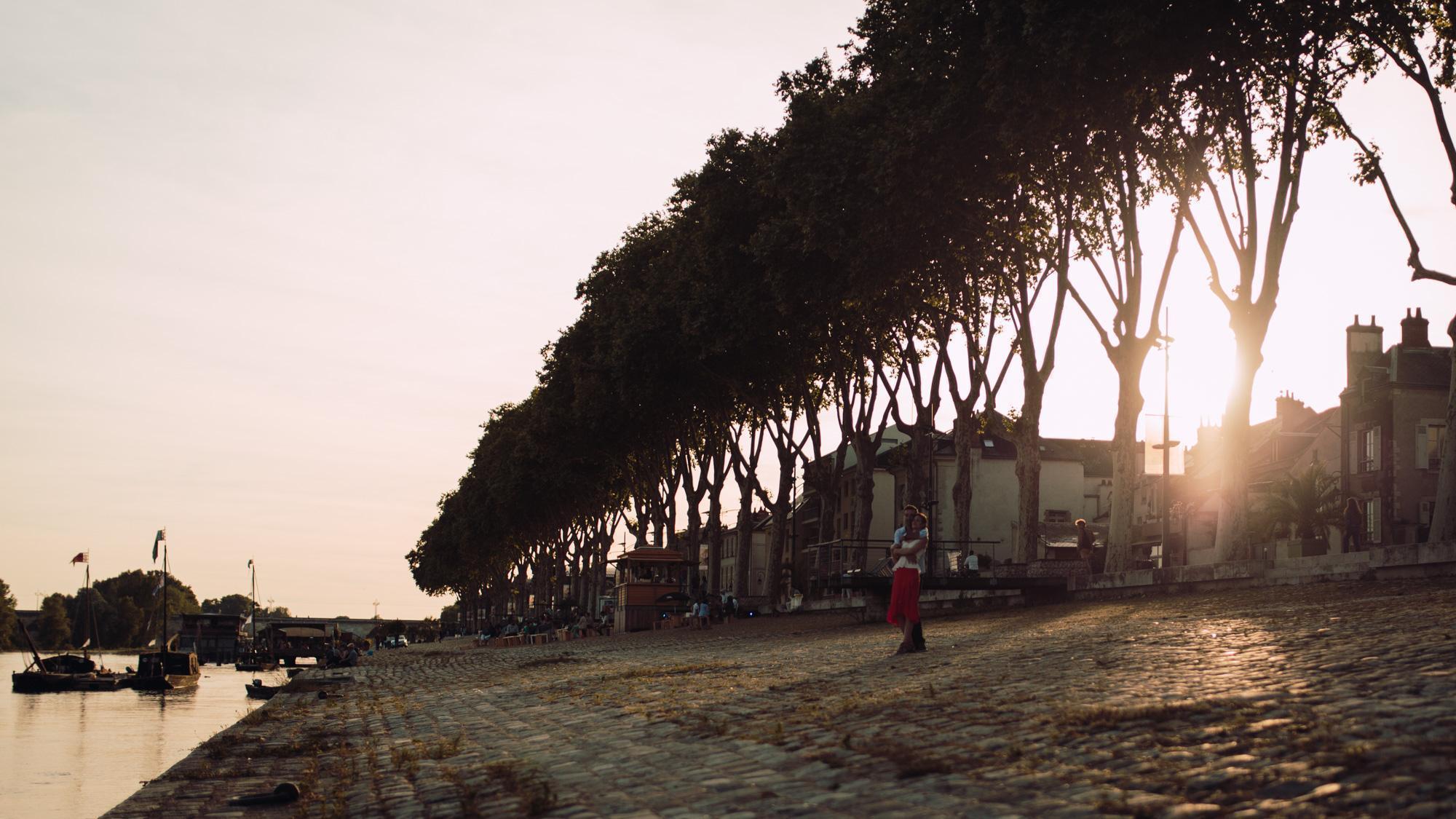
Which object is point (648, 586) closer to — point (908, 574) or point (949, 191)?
point (949, 191)

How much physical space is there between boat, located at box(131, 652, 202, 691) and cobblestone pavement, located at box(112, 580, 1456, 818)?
57342mm

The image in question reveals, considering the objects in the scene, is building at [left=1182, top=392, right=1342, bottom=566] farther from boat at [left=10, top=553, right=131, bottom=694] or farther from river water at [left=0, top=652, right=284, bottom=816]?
boat at [left=10, top=553, right=131, bottom=694]

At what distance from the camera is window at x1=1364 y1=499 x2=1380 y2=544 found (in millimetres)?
58469

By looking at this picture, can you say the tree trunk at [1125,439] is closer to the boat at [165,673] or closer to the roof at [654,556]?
the roof at [654,556]

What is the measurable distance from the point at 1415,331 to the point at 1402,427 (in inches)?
202

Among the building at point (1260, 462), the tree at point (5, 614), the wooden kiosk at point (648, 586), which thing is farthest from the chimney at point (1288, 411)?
the tree at point (5, 614)

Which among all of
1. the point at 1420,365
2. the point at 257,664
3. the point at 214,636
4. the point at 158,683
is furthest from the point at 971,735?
the point at 214,636

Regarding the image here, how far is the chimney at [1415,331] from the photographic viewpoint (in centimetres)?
6034

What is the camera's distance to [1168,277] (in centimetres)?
2969

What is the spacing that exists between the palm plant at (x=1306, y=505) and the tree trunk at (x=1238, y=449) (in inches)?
1364

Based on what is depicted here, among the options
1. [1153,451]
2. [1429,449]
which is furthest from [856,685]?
[1153,451]

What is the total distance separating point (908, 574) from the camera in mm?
18078

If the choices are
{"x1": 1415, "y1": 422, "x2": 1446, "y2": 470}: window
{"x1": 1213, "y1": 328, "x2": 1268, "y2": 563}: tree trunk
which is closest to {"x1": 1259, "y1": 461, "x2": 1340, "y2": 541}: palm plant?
{"x1": 1415, "y1": 422, "x2": 1446, "y2": 470}: window

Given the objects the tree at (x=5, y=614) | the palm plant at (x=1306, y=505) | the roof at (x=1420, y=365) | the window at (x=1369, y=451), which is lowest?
the tree at (x=5, y=614)
